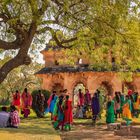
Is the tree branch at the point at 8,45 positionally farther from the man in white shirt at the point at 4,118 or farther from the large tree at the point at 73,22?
the man in white shirt at the point at 4,118

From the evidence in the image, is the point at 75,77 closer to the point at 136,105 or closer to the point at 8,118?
the point at 136,105

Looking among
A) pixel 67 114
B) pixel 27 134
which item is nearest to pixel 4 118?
pixel 27 134

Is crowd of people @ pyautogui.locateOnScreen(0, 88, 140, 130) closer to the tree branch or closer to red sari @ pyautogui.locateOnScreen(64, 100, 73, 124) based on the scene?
red sari @ pyautogui.locateOnScreen(64, 100, 73, 124)

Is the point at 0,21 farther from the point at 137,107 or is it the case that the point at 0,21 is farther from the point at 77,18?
the point at 137,107

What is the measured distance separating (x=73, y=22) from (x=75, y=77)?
1847 cm

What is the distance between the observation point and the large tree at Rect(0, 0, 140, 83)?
15039mm

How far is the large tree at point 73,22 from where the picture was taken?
15.0 metres

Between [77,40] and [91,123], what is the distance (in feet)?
13.0

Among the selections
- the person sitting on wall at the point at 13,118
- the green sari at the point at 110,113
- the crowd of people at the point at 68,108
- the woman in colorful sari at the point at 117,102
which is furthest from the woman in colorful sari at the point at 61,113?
the woman in colorful sari at the point at 117,102

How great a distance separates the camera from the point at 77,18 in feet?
53.0

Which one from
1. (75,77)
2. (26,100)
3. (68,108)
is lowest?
(68,108)

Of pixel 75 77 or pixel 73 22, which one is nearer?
pixel 73 22

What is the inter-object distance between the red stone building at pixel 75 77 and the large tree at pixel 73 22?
16.0m

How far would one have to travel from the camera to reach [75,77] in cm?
3456
